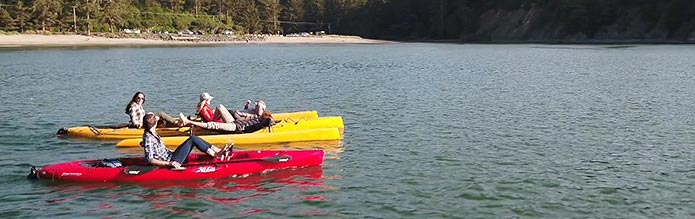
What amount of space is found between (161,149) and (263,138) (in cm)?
529

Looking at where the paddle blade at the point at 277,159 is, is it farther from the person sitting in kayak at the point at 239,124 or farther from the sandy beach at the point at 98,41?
the sandy beach at the point at 98,41

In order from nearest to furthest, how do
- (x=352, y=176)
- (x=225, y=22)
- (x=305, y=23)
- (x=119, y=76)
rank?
(x=352, y=176)
(x=119, y=76)
(x=225, y=22)
(x=305, y=23)

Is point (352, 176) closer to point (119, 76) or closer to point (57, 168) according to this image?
point (57, 168)

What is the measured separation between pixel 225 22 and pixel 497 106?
131745 mm

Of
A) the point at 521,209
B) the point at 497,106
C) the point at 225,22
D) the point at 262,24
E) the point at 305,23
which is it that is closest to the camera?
the point at 521,209

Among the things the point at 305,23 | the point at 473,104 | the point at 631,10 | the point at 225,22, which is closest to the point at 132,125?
the point at 473,104

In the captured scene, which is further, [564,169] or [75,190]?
[564,169]

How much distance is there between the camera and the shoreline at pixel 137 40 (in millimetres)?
100562

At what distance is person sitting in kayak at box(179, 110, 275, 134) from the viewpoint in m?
21.0

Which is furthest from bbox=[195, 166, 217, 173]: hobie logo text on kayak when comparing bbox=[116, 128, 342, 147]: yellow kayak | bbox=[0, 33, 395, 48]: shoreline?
bbox=[0, 33, 395, 48]: shoreline

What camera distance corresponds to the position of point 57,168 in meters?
16.1

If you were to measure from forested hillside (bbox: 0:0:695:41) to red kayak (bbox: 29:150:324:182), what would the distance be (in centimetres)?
9996

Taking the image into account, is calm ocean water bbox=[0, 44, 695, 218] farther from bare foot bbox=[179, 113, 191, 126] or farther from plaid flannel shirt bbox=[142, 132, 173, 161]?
bare foot bbox=[179, 113, 191, 126]

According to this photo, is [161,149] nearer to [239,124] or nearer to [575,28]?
[239,124]
